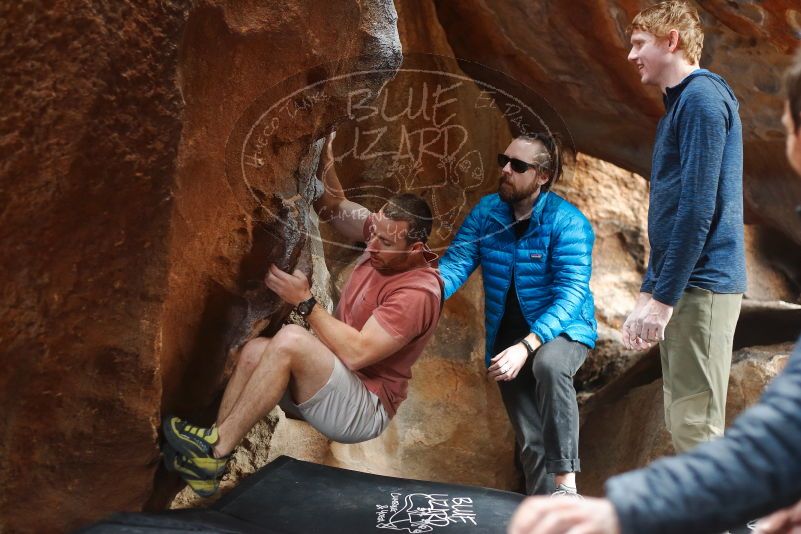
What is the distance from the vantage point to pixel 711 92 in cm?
252

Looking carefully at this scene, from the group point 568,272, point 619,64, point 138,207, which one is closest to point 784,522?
point 138,207

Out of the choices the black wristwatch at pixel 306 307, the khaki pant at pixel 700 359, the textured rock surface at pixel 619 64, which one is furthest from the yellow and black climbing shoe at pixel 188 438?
the textured rock surface at pixel 619 64

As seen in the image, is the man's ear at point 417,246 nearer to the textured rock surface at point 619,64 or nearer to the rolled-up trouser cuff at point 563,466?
the rolled-up trouser cuff at point 563,466

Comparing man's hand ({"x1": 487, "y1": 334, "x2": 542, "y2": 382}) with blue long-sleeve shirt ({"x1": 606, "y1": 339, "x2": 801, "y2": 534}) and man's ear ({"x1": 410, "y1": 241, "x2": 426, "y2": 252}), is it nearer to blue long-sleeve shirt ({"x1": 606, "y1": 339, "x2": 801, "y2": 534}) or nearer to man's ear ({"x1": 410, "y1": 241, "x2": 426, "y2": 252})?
man's ear ({"x1": 410, "y1": 241, "x2": 426, "y2": 252})

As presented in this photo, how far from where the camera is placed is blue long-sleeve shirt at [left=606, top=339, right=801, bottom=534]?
93cm

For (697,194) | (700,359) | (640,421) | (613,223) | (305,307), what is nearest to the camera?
(697,194)

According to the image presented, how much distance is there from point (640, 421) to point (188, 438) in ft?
7.73

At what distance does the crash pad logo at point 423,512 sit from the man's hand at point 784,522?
1.81 metres

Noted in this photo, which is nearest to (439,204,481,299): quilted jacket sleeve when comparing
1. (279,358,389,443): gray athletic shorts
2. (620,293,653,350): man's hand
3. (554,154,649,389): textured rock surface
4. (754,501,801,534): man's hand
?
(279,358,389,443): gray athletic shorts

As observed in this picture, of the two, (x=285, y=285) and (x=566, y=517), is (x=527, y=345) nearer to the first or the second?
(x=285, y=285)

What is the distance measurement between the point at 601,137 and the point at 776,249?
145 centimetres

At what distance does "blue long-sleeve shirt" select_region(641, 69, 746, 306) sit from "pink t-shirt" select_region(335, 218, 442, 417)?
775mm

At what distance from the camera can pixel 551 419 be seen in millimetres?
3129

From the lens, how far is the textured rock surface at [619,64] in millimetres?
3514
